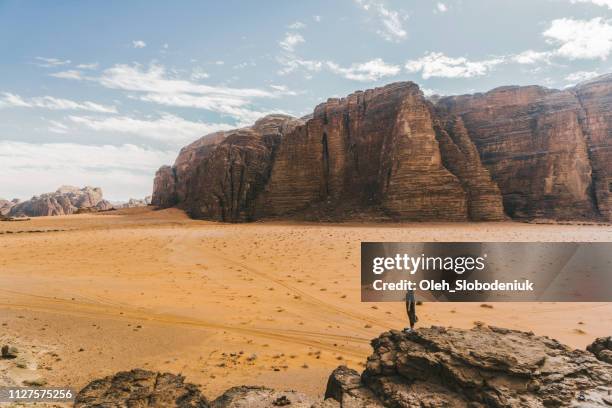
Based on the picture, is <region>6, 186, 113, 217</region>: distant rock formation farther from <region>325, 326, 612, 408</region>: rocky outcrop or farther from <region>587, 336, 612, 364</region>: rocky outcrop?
<region>587, 336, 612, 364</region>: rocky outcrop

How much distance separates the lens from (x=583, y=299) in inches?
370

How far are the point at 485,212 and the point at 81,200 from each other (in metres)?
105

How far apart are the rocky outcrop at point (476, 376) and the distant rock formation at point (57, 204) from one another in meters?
85.0

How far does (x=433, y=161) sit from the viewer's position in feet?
115

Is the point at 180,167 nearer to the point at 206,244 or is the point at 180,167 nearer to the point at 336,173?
the point at 336,173

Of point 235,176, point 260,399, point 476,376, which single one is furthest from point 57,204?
point 476,376

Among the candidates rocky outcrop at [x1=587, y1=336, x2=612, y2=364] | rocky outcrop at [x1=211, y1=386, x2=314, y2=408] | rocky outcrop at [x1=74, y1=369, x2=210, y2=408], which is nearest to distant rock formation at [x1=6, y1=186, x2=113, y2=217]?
rocky outcrop at [x1=74, y1=369, x2=210, y2=408]

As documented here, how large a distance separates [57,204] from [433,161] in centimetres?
9299

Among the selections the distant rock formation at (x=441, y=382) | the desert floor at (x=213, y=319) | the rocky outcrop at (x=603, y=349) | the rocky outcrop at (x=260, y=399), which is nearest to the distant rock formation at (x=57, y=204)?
the desert floor at (x=213, y=319)

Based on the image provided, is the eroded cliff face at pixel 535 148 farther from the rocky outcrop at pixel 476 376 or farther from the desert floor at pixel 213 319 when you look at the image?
the rocky outcrop at pixel 476 376

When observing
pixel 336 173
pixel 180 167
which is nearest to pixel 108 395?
pixel 336 173

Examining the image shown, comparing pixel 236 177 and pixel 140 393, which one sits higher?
pixel 236 177

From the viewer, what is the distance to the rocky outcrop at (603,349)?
409 centimetres

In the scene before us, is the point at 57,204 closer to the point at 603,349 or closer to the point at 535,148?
the point at 535,148
